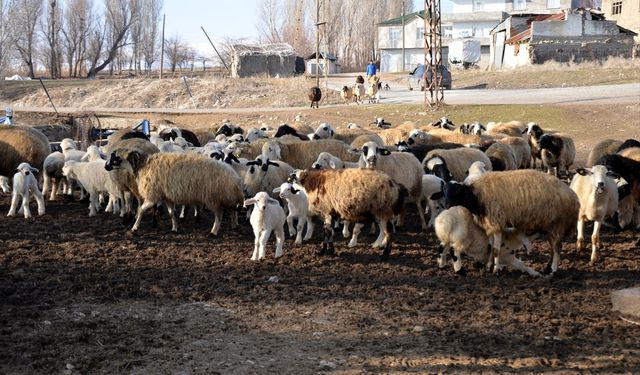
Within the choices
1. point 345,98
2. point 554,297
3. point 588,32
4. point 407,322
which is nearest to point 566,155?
point 554,297

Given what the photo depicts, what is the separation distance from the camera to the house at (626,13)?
66688 mm

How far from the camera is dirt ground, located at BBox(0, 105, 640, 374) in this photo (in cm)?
609

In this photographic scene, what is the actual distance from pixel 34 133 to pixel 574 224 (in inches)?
430

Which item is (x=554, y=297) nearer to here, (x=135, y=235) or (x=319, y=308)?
(x=319, y=308)

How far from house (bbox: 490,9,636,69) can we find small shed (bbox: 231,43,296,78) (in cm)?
1630

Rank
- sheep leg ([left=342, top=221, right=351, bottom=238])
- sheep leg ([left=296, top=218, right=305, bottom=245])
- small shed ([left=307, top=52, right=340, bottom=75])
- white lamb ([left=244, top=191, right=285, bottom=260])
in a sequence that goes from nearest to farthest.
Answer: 1. white lamb ([left=244, top=191, right=285, bottom=260])
2. sheep leg ([left=296, top=218, right=305, bottom=245])
3. sheep leg ([left=342, top=221, right=351, bottom=238])
4. small shed ([left=307, top=52, right=340, bottom=75])

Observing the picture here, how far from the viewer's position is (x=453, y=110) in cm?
2905

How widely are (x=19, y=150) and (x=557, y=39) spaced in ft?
155

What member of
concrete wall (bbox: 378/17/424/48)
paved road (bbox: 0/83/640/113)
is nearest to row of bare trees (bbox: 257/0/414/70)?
concrete wall (bbox: 378/17/424/48)

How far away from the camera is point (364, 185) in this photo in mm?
9375

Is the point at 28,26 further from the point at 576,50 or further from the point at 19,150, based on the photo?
the point at 19,150

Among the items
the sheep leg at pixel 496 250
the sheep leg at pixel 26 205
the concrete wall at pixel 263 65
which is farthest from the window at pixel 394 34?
the sheep leg at pixel 496 250

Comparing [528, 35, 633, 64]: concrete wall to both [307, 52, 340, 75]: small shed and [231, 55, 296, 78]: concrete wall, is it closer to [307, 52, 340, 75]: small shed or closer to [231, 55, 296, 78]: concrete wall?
[307, 52, 340, 75]: small shed

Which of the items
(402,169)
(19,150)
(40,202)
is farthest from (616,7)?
(40,202)
